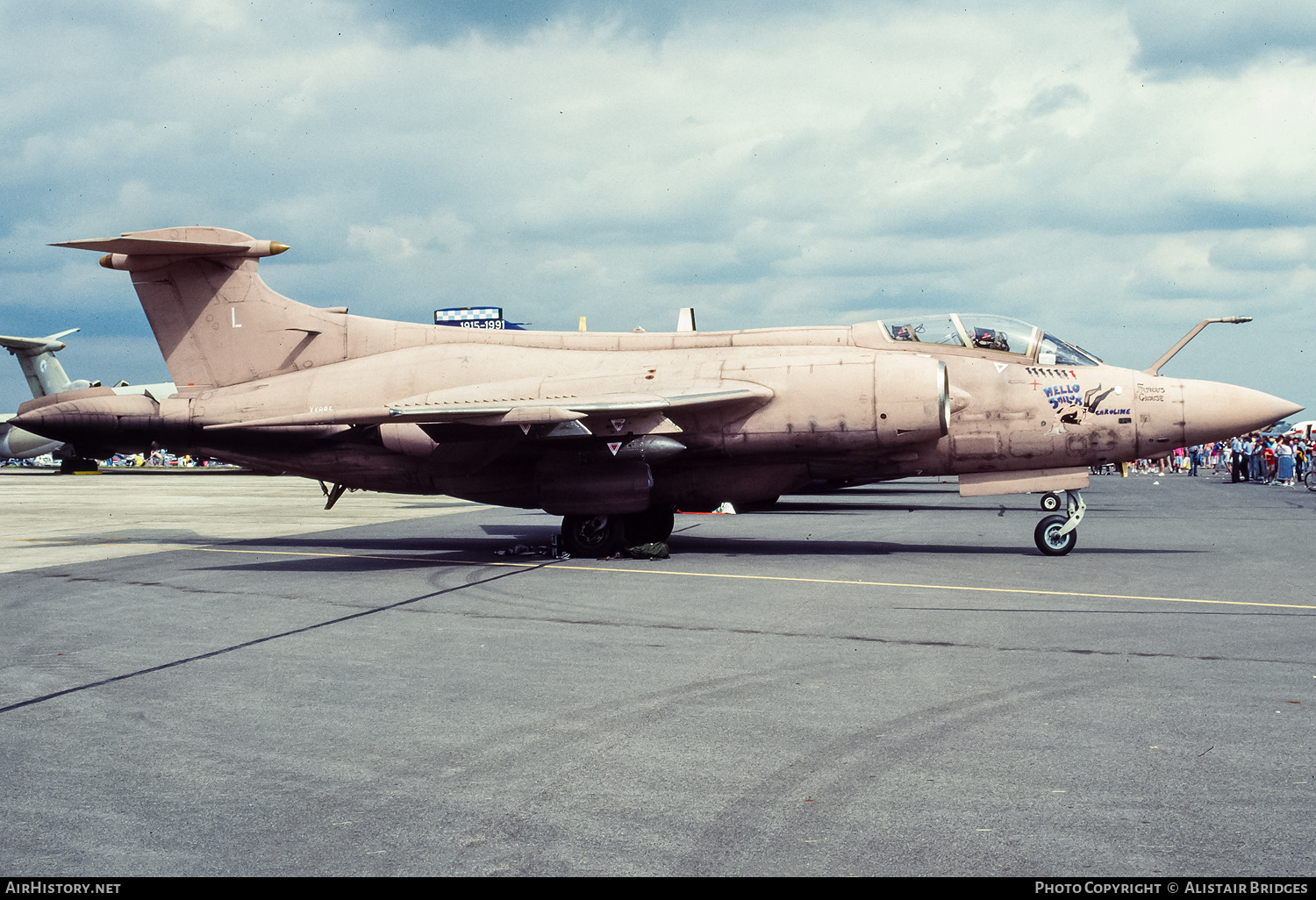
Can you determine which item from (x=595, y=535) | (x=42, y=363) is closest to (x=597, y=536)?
(x=595, y=535)

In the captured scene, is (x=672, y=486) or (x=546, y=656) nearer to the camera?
(x=546, y=656)

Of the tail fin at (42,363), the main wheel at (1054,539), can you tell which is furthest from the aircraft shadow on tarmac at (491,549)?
the tail fin at (42,363)

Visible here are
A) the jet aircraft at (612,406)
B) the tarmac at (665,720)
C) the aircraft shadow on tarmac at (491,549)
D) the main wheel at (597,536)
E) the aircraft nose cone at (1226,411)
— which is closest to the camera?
the tarmac at (665,720)

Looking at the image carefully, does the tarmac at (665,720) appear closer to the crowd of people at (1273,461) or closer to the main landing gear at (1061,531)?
the main landing gear at (1061,531)

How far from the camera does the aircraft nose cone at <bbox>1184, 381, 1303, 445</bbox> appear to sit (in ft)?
43.0

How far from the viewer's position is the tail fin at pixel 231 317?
15.6 meters

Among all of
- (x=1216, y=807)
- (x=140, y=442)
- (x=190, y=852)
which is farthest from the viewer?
(x=140, y=442)

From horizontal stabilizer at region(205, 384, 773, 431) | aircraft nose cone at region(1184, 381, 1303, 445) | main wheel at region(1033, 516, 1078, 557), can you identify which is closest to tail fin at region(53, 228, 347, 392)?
horizontal stabilizer at region(205, 384, 773, 431)

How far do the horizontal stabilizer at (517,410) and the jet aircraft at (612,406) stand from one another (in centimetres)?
4

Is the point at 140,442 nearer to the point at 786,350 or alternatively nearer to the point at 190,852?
the point at 786,350

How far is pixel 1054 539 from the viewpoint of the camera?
1380cm
